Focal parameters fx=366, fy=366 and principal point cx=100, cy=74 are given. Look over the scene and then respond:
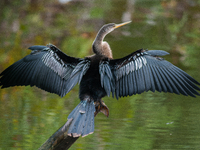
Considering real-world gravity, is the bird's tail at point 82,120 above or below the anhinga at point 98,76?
below

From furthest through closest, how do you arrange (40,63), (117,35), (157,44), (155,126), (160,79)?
(117,35) < (157,44) < (155,126) < (40,63) < (160,79)

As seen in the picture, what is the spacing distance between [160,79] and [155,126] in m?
2.12

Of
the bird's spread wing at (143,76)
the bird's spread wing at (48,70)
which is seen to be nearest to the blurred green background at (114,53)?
the bird's spread wing at (48,70)

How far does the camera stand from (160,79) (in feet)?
12.4

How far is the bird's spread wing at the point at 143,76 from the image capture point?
3.76 m

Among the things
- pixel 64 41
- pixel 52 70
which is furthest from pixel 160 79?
pixel 64 41

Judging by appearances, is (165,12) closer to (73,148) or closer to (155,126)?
(155,126)

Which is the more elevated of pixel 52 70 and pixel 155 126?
pixel 52 70

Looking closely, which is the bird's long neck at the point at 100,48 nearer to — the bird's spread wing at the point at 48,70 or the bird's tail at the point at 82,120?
the bird's spread wing at the point at 48,70

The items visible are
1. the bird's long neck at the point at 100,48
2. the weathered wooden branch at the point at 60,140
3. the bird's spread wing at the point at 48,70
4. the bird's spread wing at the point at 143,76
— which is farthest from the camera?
the bird's long neck at the point at 100,48

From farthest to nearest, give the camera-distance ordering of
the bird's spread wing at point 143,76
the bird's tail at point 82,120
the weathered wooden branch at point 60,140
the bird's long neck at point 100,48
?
1. the bird's long neck at point 100,48
2. the bird's spread wing at point 143,76
3. the weathered wooden branch at point 60,140
4. the bird's tail at point 82,120

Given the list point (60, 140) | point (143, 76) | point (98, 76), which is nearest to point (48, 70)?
point (98, 76)

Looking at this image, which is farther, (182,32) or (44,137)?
(182,32)

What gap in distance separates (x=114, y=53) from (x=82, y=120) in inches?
233
